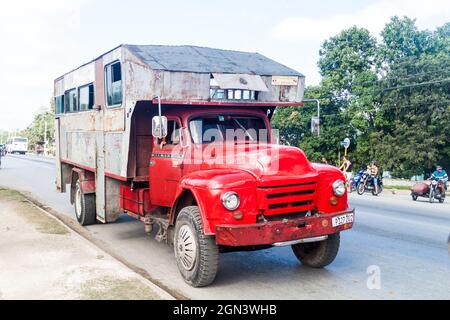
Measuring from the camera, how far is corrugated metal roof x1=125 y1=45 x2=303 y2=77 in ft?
22.9

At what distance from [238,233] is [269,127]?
276 centimetres

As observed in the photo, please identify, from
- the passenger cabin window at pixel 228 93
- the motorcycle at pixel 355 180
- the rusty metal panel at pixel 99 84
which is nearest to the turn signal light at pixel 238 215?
the passenger cabin window at pixel 228 93

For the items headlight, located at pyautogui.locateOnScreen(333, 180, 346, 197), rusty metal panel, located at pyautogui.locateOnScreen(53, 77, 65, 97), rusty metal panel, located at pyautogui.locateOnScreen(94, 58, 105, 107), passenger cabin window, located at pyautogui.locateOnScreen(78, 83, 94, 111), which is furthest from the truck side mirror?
rusty metal panel, located at pyautogui.locateOnScreen(53, 77, 65, 97)

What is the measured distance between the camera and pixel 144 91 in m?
6.93

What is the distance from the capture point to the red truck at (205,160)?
5.51 meters

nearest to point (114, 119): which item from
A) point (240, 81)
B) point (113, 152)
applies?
point (113, 152)

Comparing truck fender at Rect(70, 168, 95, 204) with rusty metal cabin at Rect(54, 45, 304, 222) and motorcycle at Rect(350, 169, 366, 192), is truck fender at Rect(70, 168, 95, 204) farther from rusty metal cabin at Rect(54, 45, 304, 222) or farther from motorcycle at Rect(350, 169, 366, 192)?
motorcycle at Rect(350, 169, 366, 192)

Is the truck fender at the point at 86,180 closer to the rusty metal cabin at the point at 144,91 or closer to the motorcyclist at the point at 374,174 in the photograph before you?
the rusty metal cabin at the point at 144,91

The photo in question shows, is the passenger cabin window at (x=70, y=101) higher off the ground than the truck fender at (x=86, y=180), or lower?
higher

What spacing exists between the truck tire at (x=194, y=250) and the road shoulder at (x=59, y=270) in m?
0.55

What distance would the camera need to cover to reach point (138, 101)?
7.17 meters

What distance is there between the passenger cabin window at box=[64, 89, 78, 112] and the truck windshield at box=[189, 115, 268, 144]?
5.02m

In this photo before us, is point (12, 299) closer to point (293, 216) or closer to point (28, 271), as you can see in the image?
point (28, 271)

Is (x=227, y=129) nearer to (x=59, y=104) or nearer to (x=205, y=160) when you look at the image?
(x=205, y=160)
